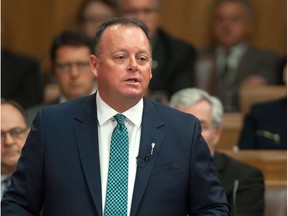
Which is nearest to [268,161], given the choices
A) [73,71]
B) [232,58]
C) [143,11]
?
[73,71]

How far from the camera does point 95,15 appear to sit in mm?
5066

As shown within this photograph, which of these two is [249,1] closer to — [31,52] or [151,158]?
[31,52]

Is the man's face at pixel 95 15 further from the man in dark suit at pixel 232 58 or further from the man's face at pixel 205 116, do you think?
the man's face at pixel 205 116

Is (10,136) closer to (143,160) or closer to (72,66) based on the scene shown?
(72,66)

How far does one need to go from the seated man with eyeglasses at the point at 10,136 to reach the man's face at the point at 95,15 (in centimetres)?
159

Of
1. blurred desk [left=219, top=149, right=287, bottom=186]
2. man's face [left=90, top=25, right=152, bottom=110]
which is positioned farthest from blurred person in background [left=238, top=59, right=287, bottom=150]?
man's face [left=90, top=25, right=152, bottom=110]

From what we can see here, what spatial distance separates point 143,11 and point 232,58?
705mm

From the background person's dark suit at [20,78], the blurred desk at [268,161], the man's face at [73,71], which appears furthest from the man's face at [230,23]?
the blurred desk at [268,161]

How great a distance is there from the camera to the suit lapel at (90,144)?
2363mm

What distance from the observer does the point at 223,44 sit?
5.24 metres

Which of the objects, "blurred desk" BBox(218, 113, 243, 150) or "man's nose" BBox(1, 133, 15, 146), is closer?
"man's nose" BBox(1, 133, 15, 146)

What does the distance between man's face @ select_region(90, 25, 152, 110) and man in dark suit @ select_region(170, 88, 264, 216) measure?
88 cm

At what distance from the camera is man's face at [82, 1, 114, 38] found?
505 cm

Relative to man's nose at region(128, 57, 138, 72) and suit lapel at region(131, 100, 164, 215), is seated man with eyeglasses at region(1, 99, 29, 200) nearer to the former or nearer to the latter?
suit lapel at region(131, 100, 164, 215)
